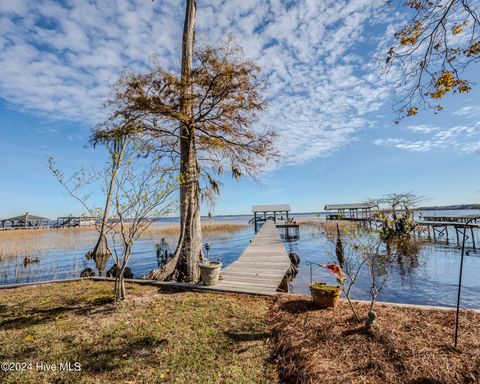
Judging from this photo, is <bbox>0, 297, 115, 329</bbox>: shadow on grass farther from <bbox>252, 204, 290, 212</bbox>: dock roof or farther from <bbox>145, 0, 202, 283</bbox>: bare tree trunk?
<bbox>252, 204, 290, 212</bbox>: dock roof

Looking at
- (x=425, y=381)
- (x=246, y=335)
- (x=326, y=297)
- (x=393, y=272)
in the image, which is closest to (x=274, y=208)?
(x=393, y=272)

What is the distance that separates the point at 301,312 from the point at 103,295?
5.80 metres

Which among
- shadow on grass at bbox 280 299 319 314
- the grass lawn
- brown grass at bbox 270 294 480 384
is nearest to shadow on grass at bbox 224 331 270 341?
the grass lawn

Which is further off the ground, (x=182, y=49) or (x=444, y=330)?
(x=182, y=49)

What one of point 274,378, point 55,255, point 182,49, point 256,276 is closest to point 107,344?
point 274,378

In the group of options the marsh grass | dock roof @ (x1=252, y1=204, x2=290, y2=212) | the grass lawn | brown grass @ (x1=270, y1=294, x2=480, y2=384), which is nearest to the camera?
brown grass @ (x1=270, y1=294, x2=480, y2=384)

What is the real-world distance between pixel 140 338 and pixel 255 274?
594 cm

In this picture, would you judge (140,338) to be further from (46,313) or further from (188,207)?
(188,207)

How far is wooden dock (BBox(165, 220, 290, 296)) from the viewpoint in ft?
26.2

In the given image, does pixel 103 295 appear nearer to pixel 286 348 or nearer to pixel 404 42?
pixel 286 348

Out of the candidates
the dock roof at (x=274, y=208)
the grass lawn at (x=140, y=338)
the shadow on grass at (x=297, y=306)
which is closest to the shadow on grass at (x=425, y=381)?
the grass lawn at (x=140, y=338)

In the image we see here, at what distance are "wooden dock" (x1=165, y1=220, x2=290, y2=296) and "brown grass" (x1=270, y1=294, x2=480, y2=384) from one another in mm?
2623

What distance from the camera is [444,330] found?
433cm

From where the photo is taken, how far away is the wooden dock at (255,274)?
797 cm
